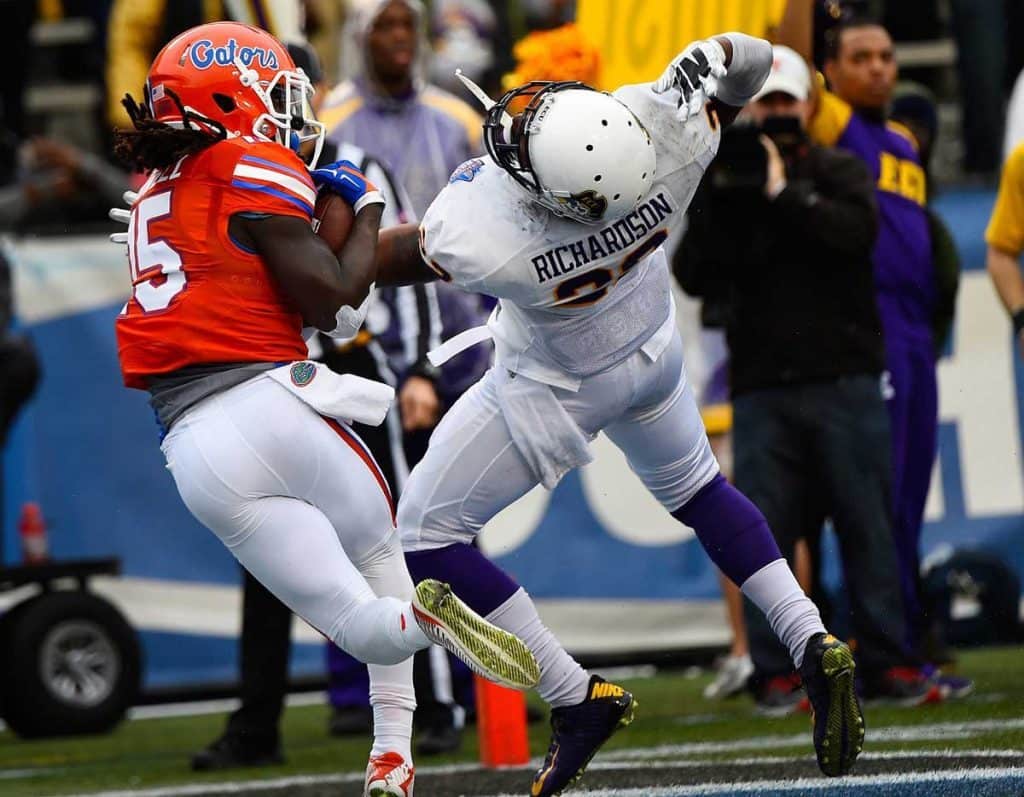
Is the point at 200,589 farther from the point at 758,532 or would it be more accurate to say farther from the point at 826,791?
the point at 826,791

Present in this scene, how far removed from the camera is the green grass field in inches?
204

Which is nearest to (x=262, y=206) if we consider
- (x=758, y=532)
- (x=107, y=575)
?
(x=758, y=532)

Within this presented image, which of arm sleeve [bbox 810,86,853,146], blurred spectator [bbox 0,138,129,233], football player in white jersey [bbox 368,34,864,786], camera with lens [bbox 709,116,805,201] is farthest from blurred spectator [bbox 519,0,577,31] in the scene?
football player in white jersey [bbox 368,34,864,786]

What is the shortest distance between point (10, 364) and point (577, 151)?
3902mm

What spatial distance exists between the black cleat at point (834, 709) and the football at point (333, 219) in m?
1.33

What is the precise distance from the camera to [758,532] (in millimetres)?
4523

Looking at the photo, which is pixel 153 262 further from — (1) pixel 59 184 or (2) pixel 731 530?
(1) pixel 59 184

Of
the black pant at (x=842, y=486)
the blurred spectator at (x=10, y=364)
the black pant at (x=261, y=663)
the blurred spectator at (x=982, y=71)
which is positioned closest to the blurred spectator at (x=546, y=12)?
the blurred spectator at (x=982, y=71)

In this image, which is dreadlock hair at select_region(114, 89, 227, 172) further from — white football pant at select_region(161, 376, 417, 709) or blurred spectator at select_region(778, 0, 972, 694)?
blurred spectator at select_region(778, 0, 972, 694)

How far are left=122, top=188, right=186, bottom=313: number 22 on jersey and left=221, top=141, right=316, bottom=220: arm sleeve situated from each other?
144 mm

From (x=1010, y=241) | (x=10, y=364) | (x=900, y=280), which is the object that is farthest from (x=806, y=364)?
(x=10, y=364)

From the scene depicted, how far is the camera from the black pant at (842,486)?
20.3ft

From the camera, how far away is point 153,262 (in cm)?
419

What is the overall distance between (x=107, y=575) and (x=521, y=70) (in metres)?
2.33
